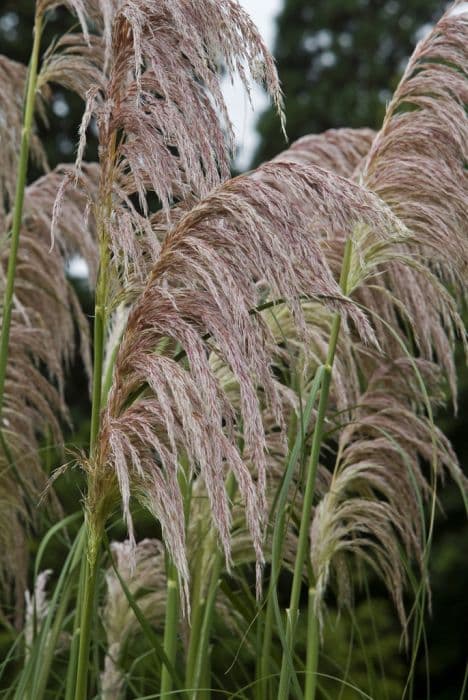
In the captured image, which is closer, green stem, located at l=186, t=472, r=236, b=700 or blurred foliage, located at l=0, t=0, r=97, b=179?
green stem, located at l=186, t=472, r=236, b=700

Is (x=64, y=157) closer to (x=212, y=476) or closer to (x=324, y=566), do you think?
(x=324, y=566)

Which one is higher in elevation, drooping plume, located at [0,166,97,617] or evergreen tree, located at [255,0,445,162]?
evergreen tree, located at [255,0,445,162]

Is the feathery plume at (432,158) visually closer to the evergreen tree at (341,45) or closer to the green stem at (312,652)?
the green stem at (312,652)

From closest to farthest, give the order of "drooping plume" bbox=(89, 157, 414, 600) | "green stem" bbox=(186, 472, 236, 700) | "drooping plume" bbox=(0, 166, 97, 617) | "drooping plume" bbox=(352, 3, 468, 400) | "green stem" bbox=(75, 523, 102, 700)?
"drooping plume" bbox=(89, 157, 414, 600)
"green stem" bbox=(75, 523, 102, 700)
"drooping plume" bbox=(352, 3, 468, 400)
"green stem" bbox=(186, 472, 236, 700)
"drooping plume" bbox=(0, 166, 97, 617)

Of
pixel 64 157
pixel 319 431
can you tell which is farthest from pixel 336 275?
pixel 64 157

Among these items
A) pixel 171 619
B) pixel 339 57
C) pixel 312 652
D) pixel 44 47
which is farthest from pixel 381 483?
pixel 339 57

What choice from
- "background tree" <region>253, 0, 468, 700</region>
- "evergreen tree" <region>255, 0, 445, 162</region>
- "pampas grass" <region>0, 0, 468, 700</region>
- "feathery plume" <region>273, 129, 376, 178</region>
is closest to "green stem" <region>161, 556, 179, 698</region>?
"pampas grass" <region>0, 0, 468, 700</region>

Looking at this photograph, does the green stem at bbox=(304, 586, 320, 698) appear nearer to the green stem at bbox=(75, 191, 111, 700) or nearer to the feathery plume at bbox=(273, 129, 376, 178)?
the green stem at bbox=(75, 191, 111, 700)

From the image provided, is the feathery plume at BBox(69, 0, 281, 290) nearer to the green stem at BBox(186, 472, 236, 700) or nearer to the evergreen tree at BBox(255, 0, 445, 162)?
the green stem at BBox(186, 472, 236, 700)

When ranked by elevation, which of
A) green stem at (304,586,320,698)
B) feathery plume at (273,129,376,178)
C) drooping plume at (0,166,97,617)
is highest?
feathery plume at (273,129,376,178)

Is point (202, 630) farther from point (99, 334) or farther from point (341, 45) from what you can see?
point (341, 45)

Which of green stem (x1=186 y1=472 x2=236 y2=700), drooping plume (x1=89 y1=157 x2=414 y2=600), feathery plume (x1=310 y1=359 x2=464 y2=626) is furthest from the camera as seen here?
feathery plume (x1=310 y1=359 x2=464 y2=626)

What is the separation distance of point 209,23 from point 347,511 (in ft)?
4.39

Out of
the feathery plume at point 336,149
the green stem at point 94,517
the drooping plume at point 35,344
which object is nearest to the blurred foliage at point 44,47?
the drooping plume at point 35,344
